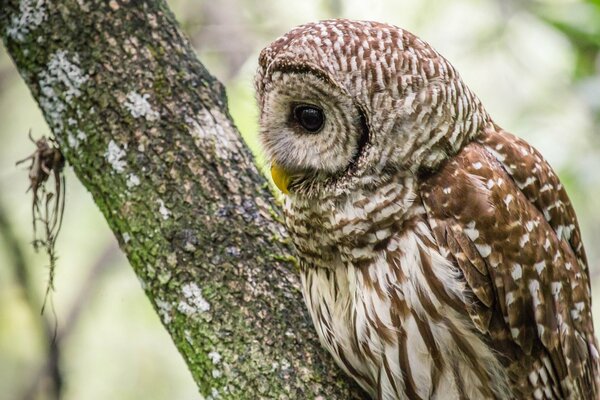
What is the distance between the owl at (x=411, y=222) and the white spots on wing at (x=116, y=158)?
1.78ft

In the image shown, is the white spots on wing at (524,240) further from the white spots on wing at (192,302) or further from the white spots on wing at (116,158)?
the white spots on wing at (116,158)

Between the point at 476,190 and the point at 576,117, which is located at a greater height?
the point at 576,117

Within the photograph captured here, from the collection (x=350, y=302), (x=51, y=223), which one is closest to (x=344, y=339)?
(x=350, y=302)

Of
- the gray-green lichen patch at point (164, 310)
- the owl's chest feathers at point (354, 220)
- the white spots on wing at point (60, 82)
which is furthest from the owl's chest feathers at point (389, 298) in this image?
the white spots on wing at point (60, 82)

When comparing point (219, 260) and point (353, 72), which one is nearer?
point (353, 72)

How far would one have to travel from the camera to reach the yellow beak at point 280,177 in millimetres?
3174

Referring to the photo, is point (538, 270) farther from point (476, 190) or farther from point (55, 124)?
point (55, 124)

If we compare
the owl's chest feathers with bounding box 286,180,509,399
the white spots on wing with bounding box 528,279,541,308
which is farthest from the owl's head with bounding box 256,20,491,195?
the white spots on wing with bounding box 528,279,541,308

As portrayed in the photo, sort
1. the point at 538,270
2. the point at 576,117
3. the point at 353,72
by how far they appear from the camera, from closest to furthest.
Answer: the point at 353,72, the point at 538,270, the point at 576,117

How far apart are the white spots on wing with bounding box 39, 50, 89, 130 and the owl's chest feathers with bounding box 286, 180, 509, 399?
941 millimetres

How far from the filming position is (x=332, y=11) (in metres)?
5.69

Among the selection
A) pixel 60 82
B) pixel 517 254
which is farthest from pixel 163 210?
pixel 517 254

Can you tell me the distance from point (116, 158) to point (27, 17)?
2.12ft

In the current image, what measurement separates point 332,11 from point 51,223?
279cm
